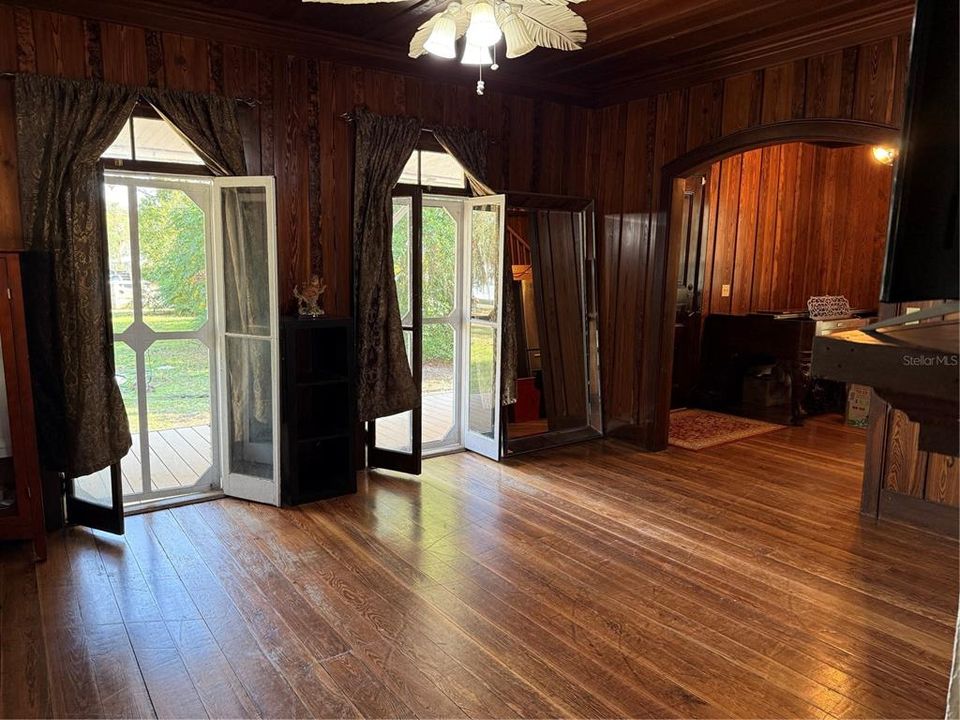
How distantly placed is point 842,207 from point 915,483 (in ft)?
15.7

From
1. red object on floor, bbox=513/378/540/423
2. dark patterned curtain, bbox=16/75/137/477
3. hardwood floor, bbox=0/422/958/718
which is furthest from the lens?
red object on floor, bbox=513/378/540/423

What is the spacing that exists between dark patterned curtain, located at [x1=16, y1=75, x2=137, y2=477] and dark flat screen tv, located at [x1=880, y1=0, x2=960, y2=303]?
12.6 feet

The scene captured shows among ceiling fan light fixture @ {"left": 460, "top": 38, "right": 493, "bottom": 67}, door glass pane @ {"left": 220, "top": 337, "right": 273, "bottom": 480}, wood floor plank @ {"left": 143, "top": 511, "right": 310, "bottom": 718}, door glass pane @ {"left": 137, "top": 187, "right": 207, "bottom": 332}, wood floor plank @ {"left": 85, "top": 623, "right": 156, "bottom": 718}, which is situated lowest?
wood floor plank @ {"left": 85, "top": 623, "right": 156, "bottom": 718}

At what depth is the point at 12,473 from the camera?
3539 millimetres

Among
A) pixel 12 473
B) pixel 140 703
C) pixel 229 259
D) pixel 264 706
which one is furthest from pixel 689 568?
pixel 12 473

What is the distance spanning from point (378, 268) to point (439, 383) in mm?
1283

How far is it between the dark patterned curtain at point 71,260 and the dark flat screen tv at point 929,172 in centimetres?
383

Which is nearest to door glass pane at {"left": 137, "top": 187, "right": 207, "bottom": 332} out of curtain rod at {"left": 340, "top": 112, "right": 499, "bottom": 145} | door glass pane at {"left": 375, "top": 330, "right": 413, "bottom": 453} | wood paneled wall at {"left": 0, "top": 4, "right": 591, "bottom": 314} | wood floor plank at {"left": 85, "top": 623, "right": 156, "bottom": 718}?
wood paneled wall at {"left": 0, "top": 4, "right": 591, "bottom": 314}

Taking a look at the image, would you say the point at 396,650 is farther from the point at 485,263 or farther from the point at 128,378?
the point at 485,263

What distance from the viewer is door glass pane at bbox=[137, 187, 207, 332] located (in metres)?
4.00

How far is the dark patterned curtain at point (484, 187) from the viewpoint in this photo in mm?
4949

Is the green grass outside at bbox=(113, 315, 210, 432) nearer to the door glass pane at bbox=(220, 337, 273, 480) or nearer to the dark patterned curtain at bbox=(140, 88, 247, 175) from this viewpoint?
the door glass pane at bbox=(220, 337, 273, 480)

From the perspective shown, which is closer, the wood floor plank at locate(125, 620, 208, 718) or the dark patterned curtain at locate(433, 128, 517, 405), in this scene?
the wood floor plank at locate(125, 620, 208, 718)

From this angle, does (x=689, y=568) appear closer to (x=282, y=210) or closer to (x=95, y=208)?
(x=282, y=210)
